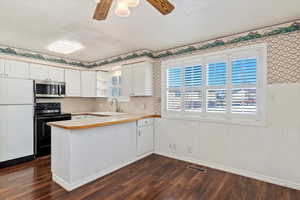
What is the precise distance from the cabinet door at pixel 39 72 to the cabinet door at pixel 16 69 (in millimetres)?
98

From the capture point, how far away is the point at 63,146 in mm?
2320

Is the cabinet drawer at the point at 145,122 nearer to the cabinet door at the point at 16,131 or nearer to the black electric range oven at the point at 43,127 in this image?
the black electric range oven at the point at 43,127

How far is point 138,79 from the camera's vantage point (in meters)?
3.83

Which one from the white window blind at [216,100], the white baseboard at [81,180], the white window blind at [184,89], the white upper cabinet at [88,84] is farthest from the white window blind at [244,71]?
the white upper cabinet at [88,84]

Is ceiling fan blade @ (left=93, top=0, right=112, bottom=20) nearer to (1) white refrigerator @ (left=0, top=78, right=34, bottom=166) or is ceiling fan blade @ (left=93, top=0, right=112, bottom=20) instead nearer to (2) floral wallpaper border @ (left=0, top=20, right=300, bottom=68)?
(2) floral wallpaper border @ (left=0, top=20, right=300, bottom=68)

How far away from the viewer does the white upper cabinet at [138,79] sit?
3743 millimetres

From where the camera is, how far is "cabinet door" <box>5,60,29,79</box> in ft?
11.0

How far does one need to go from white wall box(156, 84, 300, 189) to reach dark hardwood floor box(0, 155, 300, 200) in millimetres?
193

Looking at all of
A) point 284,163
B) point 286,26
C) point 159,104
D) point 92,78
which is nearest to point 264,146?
point 284,163

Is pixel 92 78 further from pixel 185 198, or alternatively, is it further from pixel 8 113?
pixel 185 198

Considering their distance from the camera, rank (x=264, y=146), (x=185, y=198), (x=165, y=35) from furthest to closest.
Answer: (x=165, y=35), (x=264, y=146), (x=185, y=198)

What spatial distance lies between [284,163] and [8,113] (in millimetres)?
4792

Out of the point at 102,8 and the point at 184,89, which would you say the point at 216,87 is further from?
the point at 102,8

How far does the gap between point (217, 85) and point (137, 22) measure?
1844mm
